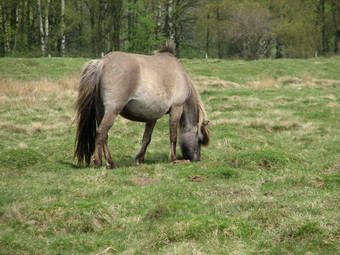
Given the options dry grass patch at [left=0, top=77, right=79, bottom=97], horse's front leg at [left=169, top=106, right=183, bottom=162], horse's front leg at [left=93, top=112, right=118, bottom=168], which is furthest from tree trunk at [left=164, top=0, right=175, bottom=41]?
horse's front leg at [left=93, top=112, right=118, bottom=168]

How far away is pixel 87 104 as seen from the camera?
8.10 metres

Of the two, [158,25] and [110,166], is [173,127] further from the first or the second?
[158,25]

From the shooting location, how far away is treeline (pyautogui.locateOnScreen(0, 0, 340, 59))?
122 ft

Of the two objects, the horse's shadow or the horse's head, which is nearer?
the horse's shadow

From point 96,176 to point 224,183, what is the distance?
7.29 feet

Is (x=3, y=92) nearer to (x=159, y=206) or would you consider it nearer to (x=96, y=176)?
(x=96, y=176)

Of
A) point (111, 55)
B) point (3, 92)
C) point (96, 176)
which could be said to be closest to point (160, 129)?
point (111, 55)

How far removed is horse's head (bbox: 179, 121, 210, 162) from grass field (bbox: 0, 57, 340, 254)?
0.31m

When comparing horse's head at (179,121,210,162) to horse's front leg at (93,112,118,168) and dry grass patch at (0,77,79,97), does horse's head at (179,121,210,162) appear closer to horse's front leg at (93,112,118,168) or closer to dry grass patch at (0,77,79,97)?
horse's front leg at (93,112,118,168)

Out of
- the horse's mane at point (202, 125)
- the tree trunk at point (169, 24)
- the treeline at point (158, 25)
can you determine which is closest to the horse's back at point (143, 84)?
the horse's mane at point (202, 125)

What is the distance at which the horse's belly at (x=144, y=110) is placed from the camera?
8578 mm

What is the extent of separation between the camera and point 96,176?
745cm

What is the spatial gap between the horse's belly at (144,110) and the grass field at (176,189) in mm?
1063

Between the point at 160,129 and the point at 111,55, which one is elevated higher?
the point at 111,55
